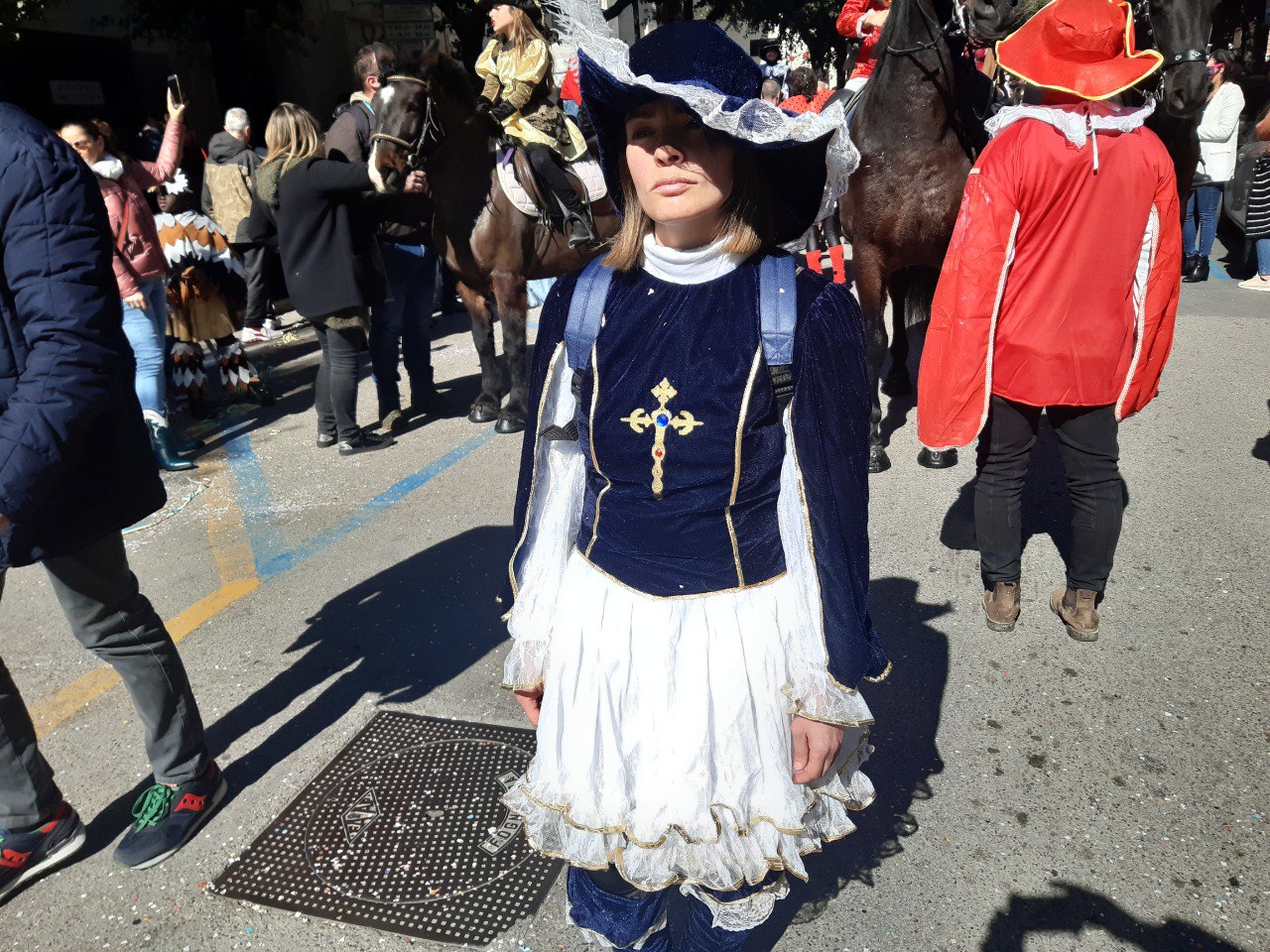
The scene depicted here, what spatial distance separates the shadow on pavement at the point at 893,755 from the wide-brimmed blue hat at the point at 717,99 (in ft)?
5.93

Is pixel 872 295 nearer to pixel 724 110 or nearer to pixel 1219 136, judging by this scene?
pixel 724 110

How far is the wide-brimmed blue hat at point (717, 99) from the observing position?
1550mm

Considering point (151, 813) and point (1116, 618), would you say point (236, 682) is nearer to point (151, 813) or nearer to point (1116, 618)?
point (151, 813)

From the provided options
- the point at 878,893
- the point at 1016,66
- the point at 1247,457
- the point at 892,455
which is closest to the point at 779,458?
the point at 878,893

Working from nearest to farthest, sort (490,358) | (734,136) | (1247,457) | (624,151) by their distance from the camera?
(734,136) < (624,151) < (1247,457) < (490,358)

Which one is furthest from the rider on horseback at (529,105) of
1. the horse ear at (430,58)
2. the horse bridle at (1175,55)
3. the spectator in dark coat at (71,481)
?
the spectator in dark coat at (71,481)

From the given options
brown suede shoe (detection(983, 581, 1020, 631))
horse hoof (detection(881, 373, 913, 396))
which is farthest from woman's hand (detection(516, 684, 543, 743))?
horse hoof (detection(881, 373, 913, 396))

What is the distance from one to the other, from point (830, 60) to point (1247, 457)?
119ft

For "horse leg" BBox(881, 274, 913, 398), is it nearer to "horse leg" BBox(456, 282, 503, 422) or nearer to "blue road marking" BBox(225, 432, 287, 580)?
"horse leg" BBox(456, 282, 503, 422)

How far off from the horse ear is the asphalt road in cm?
278

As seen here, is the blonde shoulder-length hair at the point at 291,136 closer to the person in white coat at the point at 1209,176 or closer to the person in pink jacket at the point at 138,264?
the person in pink jacket at the point at 138,264

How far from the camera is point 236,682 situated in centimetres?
384

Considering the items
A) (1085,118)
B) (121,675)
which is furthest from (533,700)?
(1085,118)

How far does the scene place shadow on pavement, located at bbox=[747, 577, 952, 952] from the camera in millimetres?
2590
